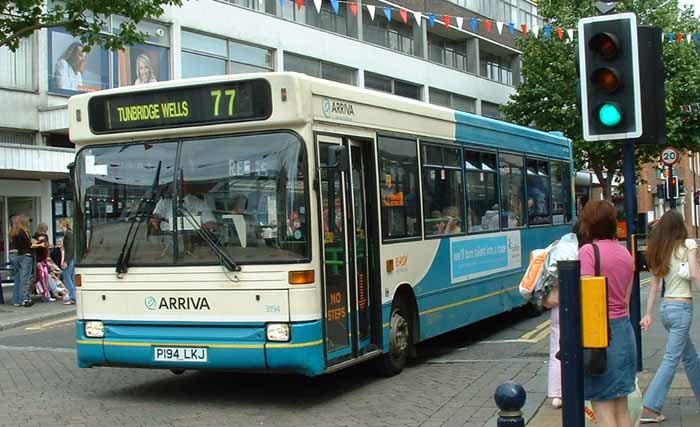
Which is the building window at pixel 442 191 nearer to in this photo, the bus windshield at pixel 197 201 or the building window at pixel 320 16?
the bus windshield at pixel 197 201

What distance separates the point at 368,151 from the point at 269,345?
7.76ft

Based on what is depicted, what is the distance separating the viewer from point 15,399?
8.23 metres

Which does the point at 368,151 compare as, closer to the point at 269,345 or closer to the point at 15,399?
the point at 269,345

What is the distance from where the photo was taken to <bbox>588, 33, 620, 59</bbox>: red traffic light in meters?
6.67

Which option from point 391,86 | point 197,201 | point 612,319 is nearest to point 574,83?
point 391,86

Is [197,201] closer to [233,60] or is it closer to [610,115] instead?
[610,115]

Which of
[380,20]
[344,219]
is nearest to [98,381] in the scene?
[344,219]

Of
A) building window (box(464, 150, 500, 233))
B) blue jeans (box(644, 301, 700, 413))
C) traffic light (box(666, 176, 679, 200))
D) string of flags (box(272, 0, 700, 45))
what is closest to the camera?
blue jeans (box(644, 301, 700, 413))

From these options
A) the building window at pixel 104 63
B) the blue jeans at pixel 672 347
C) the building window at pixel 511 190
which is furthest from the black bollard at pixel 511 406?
the building window at pixel 104 63

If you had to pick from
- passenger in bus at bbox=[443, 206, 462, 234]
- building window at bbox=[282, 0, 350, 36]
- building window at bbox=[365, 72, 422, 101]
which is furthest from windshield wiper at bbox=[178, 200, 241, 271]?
building window at bbox=[365, 72, 422, 101]

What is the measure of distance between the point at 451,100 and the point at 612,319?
3577 centimetres

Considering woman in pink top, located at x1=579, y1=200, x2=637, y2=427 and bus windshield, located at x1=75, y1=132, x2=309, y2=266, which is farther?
bus windshield, located at x1=75, y1=132, x2=309, y2=266

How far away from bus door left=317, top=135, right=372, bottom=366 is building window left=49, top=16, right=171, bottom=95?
13518 millimetres

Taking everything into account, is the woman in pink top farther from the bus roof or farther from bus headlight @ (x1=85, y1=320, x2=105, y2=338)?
bus headlight @ (x1=85, y1=320, x2=105, y2=338)
